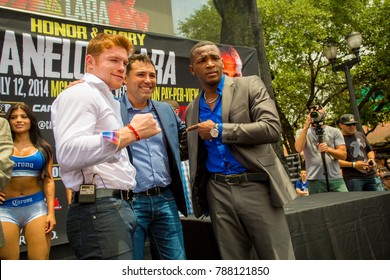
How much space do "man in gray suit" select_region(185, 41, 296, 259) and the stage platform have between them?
57 centimetres

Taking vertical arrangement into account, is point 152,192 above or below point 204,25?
below

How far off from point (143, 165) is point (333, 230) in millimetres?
1941

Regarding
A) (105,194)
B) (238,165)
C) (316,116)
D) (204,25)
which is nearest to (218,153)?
(238,165)

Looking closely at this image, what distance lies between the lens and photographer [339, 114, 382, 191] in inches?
195

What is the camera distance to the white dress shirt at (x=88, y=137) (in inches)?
58.3

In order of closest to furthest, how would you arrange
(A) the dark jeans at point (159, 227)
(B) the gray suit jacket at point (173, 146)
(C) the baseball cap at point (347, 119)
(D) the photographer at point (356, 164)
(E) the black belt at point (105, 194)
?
(E) the black belt at point (105, 194) → (A) the dark jeans at point (159, 227) → (B) the gray suit jacket at point (173, 146) → (D) the photographer at point (356, 164) → (C) the baseball cap at point (347, 119)

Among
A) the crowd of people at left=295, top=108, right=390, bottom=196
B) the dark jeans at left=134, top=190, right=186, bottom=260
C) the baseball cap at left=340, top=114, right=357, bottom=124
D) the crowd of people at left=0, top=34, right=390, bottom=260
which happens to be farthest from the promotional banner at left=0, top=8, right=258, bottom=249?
the baseball cap at left=340, top=114, right=357, bottom=124

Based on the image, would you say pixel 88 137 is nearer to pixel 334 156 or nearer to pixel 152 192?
pixel 152 192

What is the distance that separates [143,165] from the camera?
7.35 feet

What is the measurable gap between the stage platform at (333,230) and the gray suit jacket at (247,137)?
0.55 meters

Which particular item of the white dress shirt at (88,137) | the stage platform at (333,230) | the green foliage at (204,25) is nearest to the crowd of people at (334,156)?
the stage platform at (333,230)

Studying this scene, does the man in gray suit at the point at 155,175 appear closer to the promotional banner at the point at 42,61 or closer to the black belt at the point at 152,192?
the black belt at the point at 152,192

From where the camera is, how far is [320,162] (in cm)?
474

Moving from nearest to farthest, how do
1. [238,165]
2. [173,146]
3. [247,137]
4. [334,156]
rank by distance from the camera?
[247,137] → [238,165] → [173,146] → [334,156]
